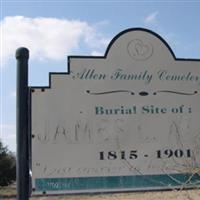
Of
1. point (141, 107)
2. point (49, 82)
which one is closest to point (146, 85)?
point (141, 107)

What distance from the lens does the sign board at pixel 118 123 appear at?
7883 millimetres

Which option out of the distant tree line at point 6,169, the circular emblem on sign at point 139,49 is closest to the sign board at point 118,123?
the circular emblem on sign at point 139,49

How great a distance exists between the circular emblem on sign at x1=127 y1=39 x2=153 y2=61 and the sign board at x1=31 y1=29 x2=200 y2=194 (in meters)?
0.01

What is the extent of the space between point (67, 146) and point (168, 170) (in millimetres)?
1535

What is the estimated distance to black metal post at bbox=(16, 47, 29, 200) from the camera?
6062mm

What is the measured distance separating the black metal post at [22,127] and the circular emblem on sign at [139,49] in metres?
2.32

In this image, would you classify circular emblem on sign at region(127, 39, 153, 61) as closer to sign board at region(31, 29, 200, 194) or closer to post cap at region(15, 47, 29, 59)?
sign board at region(31, 29, 200, 194)

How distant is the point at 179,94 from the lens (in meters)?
8.41

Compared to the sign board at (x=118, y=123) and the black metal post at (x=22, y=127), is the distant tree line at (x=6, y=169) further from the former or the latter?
the black metal post at (x=22, y=127)

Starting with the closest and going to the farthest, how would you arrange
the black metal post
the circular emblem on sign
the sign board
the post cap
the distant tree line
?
1. the black metal post
2. the post cap
3. the sign board
4. the circular emblem on sign
5. the distant tree line

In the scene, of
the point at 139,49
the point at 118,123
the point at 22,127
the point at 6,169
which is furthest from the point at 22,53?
the point at 6,169

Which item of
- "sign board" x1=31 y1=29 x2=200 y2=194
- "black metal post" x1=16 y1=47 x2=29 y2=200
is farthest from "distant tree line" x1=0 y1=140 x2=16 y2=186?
"black metal post" x1=16 y1=47 x2=29 y2=200

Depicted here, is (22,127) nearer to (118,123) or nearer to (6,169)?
(118,123)

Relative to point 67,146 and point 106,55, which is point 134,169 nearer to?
point 67,146
